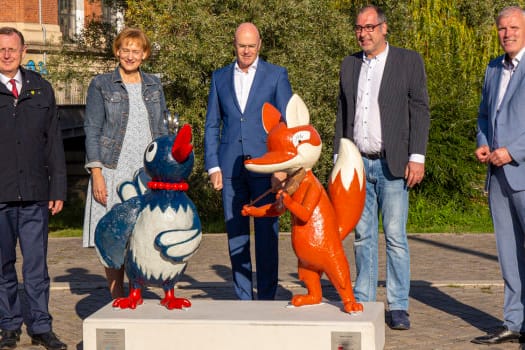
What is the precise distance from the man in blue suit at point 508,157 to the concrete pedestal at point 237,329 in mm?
1414

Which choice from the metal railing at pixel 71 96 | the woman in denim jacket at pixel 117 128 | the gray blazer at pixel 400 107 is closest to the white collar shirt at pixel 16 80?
the woman in denim jacket at pixel 117 128

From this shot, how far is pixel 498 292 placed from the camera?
27.9 ft

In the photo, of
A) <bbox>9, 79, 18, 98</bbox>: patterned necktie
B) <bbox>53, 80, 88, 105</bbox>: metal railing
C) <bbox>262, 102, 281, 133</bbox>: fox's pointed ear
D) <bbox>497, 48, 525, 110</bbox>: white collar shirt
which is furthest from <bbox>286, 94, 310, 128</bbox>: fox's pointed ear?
<bbox>53, 80, 88, 105</bbox>: metal railing

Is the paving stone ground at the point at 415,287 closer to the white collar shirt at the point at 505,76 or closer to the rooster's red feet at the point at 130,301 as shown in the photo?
the rooster's red feet at the point at 130,301

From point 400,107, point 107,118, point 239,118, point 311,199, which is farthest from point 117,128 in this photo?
point 400,107

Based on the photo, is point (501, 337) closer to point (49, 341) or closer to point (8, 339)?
point (49, 341)

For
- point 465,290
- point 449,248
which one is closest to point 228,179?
point 465,290

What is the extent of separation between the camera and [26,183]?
255 inches

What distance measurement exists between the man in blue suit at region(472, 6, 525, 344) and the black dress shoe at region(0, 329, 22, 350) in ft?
11.0

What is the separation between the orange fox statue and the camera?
549 centimetres

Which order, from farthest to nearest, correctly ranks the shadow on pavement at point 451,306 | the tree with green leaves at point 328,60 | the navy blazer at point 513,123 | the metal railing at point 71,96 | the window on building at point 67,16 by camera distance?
the window on building at point 67,16
the metal railing at point 71,96
the tree with green leaves at point 328,60
the shadow on pavement at point 451,306
the navy blazer at point 513,123

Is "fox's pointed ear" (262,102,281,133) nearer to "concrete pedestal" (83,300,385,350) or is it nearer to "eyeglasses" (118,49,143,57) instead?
"concrete pedestal" (83,300,385,350)

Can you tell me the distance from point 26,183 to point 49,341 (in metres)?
1.16

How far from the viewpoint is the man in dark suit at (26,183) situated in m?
6.48
